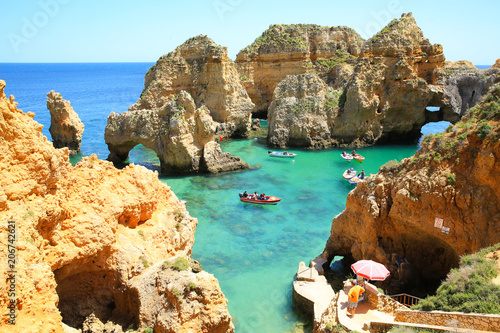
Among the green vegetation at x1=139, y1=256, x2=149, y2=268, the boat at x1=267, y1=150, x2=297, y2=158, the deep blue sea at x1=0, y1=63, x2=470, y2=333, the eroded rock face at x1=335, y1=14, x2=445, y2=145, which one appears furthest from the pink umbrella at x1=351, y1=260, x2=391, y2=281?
the eroded rock face at x1=335, y1=14, x2=445, y2=145

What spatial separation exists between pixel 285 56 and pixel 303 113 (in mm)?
19802

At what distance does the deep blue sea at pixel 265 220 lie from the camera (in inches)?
721

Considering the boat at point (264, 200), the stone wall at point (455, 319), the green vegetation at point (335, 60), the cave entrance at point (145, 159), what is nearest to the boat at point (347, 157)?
the boat at point (264, 200)

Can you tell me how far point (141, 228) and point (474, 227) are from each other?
1254 centimetres

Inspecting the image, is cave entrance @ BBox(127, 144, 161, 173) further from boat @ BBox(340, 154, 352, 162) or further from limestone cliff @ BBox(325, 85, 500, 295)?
limestone cliff @ BBox(325, 85, 500, 295)

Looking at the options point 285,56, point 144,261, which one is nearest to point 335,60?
point 285,56

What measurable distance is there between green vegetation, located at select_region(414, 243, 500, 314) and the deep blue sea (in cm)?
624

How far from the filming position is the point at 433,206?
629 inches

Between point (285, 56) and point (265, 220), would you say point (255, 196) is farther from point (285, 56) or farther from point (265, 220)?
point (285, 56)

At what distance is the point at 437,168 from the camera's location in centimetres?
1628

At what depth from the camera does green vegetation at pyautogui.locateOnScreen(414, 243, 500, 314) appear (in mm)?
10539

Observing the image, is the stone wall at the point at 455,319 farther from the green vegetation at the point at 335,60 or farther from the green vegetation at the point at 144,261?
the green vegetation at the point at 335,60

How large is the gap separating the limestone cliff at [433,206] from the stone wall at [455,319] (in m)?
5.33

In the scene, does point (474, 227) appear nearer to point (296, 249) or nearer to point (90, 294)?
point (296, 249)
